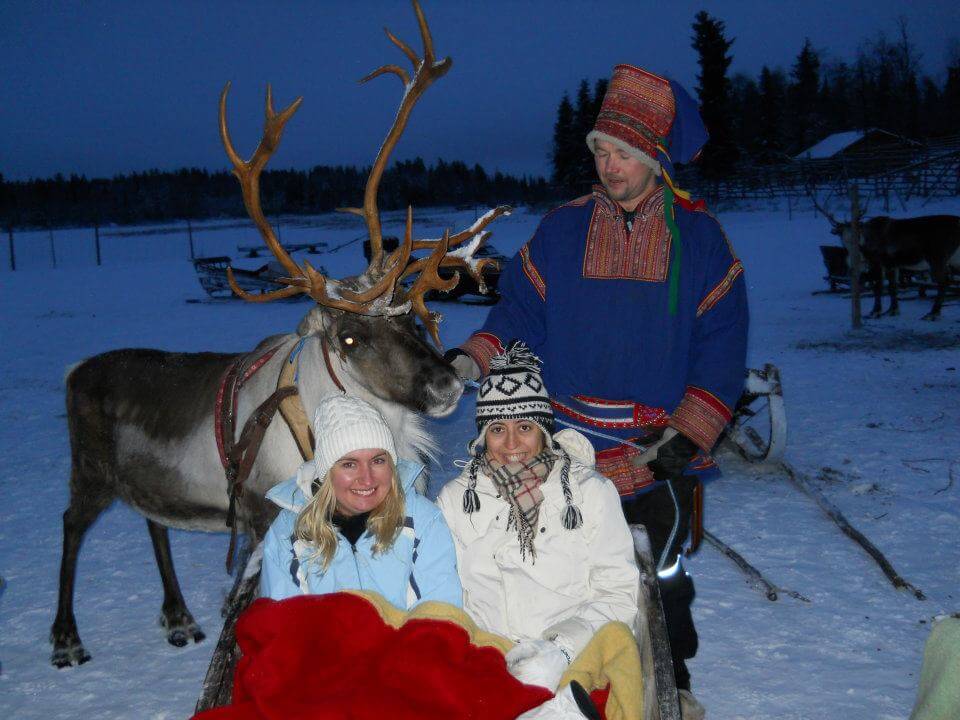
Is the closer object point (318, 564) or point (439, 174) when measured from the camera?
point (318, 564)

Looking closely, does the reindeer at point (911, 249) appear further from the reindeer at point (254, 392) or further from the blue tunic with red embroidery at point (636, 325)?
the blue tunic with red embroidery at point (636, 325)

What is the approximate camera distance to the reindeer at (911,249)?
1251 centimetres

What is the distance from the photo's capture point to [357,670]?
195 centimetres

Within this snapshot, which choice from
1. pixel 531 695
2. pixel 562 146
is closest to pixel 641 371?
pixel 531 695

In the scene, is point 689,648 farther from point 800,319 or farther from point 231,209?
point 231,209

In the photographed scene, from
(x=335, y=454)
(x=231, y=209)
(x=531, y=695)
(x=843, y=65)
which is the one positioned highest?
(x=843, y=65)

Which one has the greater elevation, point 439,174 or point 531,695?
point 439,174

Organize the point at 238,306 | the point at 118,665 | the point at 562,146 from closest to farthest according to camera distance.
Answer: the point at 118,665 < the point at 238,306 < the point at 562,146

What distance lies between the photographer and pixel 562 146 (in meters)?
49.5

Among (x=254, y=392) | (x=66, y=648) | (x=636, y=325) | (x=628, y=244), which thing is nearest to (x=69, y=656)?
(x=66, y=648)

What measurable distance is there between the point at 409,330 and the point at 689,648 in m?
1.65

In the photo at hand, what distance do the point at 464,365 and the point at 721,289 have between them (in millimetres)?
952

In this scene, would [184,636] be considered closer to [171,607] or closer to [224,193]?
[171,607]

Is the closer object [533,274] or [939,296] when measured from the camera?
[533,274]
